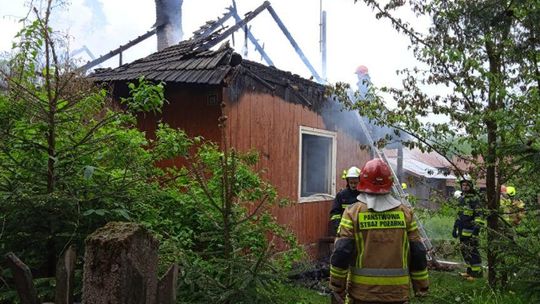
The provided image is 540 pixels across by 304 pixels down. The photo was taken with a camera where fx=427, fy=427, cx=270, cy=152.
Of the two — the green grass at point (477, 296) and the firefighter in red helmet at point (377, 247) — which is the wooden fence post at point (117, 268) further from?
the green grass at point (477, 296)

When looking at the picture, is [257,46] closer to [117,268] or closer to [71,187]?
[71,187]

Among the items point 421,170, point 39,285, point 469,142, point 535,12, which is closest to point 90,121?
point 39,285

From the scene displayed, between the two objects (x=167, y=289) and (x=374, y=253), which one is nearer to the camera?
(x=167, y=289)

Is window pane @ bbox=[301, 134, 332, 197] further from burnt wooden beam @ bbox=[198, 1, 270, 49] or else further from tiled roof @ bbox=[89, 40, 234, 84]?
tiled roof @ bbox=[89, 40, 234, 84]

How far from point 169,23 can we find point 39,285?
1486cm

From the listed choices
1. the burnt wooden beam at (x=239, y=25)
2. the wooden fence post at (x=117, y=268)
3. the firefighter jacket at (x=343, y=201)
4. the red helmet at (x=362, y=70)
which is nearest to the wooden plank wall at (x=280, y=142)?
the firefighter jacket at (x=343, y=201)

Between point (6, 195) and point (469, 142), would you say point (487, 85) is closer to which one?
point (469, 142)

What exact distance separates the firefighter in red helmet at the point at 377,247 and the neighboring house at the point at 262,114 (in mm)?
2798

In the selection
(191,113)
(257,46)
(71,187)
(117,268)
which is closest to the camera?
(117,268)

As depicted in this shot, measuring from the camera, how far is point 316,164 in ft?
31.0

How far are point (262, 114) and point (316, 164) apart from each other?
267cm

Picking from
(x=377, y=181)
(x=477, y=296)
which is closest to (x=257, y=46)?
(x=477, y=296)

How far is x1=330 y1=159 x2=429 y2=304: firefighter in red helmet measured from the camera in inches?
122

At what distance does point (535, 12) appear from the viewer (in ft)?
13.9
